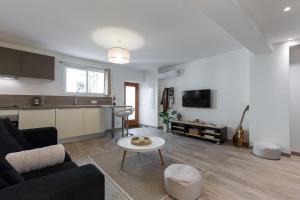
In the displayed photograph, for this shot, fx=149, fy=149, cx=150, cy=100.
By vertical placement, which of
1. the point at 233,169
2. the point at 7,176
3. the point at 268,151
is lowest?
the point at 233,169

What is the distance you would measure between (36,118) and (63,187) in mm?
3141

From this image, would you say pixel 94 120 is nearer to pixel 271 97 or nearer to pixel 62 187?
pixel 62 187

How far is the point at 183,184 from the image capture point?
159cm

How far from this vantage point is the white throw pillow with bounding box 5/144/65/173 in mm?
1271

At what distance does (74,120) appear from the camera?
12.3 feet

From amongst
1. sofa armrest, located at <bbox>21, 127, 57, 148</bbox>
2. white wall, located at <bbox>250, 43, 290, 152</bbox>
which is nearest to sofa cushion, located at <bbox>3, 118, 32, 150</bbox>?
sofa armrest, located at <bbox>21, 127, 57, 148</bbox>

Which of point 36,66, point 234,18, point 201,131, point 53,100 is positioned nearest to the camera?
point 234,18

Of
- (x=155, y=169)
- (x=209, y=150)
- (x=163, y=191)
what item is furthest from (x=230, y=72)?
(x=163, y=191)

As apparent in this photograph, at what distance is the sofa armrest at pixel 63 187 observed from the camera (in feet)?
2.25

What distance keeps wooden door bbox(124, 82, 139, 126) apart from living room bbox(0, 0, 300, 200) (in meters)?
0.73

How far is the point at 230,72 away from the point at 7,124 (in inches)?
174


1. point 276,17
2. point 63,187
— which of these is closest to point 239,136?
point 276,17

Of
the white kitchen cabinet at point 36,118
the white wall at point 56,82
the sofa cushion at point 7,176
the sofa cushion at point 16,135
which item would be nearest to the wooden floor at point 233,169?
the white kitchen cabinet at point 36,118

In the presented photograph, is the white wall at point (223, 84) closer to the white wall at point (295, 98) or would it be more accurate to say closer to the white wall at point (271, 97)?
the white wall at point (271, 97)
